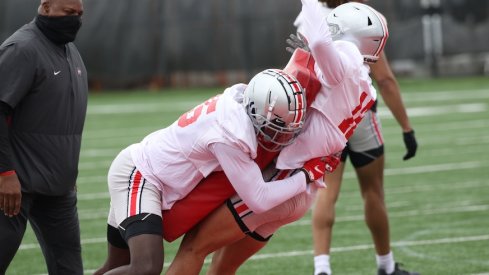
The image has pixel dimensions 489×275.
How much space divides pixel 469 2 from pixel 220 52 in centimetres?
603

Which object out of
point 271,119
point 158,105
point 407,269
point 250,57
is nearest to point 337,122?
point 271,119

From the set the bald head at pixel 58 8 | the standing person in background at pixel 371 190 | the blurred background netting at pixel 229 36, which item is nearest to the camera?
the bald head at pixel 58 8

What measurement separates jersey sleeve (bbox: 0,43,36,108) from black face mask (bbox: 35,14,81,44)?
10.1 inches

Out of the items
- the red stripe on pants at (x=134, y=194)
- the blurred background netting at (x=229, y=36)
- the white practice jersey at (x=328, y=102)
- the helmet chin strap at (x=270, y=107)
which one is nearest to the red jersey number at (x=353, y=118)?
the white practice jersey at (x=328, y=102)

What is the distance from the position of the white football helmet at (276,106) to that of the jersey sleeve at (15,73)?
1206 millimetres

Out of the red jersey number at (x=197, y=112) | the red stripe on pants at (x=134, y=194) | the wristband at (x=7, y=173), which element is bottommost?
the red stripe on pants at (x=134, y=194)

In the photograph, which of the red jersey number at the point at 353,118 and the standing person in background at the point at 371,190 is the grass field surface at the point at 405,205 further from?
the red jersey number at the point at 353,118

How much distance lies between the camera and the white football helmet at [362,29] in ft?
18.7

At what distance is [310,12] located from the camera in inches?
208

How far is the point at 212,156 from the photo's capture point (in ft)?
17.3

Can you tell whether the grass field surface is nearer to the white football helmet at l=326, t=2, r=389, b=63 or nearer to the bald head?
the white football helmet at l=326, t=2, r=389, b=63

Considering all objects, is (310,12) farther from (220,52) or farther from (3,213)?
(220,52)

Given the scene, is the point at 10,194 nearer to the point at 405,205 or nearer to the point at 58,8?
the point at 58,8

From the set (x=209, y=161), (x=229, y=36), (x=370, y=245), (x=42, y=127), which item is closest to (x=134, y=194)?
(x=209, y=161)
